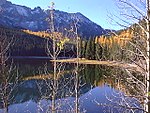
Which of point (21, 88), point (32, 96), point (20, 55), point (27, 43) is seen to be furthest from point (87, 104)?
point (27, 43)

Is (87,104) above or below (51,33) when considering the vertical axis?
below

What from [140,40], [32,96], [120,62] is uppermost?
[140,40]

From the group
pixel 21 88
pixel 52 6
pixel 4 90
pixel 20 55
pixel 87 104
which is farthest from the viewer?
pixel 20 55

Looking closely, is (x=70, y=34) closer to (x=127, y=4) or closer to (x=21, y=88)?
Answer: (x=127, y=4)

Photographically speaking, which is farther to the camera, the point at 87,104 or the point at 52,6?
the point at 87,104

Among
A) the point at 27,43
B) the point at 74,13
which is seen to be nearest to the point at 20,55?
the point at 27,43

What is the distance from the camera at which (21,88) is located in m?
50.8

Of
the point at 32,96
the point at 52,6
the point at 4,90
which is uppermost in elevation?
the point at 52,6

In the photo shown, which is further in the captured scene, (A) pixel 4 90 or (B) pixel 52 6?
(B) pixel 52 6

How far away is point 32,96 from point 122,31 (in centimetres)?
3675

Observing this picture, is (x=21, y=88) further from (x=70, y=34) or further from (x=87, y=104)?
(x=70, y=34)

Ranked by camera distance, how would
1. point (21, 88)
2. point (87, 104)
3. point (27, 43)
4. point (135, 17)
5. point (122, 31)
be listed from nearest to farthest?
point (135, 17) → point (122, 31) → point (87, 104) → point (21, 88) → point (27, 43)

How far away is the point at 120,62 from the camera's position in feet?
25.3

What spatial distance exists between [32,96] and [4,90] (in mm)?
35277
